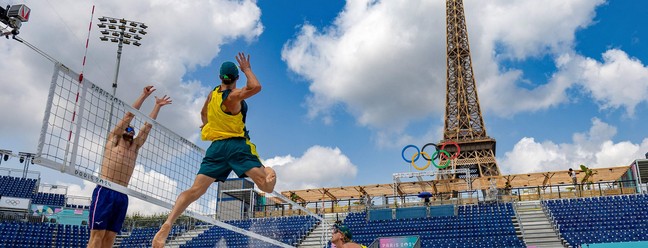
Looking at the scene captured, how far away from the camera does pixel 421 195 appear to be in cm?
2214

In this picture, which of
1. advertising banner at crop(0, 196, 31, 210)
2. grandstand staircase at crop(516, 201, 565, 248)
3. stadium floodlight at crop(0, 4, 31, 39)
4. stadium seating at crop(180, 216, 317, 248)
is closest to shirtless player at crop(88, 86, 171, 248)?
stadium floodlight at crop(0, 4, 31, 39)

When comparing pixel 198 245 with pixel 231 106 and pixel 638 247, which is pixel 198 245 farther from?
pixel 231 106

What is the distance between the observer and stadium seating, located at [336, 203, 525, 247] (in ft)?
55.7

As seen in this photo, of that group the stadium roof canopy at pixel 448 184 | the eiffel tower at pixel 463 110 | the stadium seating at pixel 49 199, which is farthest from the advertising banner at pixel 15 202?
the eiffel tower at pixel 463 110

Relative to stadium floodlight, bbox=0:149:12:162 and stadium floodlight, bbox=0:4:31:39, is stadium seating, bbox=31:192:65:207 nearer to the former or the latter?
stadium floodlight, bbox=0:149:12:162

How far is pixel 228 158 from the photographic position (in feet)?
13.5

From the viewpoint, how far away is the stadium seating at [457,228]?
16984 millimetres

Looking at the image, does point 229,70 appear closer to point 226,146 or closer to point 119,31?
point 226,146

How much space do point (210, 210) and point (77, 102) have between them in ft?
10.8

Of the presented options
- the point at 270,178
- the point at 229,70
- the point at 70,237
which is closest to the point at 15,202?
the point at 70,237

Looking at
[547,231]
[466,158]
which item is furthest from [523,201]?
[466,158]

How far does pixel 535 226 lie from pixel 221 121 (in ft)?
59.2

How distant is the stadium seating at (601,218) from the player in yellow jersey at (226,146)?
14.9 m

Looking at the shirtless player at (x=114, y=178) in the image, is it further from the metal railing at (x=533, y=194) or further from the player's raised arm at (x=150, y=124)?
the metal railing at (x=533, y=194)
